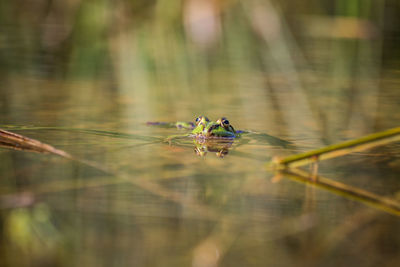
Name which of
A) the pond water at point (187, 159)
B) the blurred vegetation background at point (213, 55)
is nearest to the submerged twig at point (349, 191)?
the pond water at point (187, 159)

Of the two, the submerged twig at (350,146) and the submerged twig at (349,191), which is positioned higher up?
the submerged twig at (350,146)

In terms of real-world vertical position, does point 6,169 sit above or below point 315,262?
above

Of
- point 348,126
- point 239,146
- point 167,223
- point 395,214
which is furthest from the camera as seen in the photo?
point 348,126

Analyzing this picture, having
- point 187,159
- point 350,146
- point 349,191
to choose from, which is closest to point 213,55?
point 187,159

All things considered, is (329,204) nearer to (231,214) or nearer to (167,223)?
(231,214)

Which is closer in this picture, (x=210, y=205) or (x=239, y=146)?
(x=210, y=205)

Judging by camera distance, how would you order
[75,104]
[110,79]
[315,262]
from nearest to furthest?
[315,262], [75,104], [110,79]

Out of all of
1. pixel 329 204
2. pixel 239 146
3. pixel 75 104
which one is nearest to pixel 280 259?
pixel 329 204

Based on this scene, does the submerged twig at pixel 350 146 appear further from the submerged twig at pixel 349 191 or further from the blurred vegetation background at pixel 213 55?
the blurred vegetation background at pixel 213 55

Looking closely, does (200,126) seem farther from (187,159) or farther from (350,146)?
(350,146)
